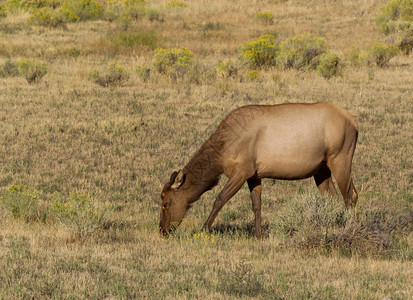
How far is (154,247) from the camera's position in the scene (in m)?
7.87

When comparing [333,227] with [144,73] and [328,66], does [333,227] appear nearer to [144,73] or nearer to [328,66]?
[144,73]

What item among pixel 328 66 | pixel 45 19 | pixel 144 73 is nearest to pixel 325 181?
pixel 144 73

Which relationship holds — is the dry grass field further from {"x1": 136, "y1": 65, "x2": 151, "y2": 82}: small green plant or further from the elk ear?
the elk ear

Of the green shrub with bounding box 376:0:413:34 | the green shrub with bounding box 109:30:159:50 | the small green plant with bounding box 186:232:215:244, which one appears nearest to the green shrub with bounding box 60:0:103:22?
the green shrub with bounding box 109:30:159:50

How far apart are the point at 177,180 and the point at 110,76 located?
39.5 feet

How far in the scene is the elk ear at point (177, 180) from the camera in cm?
855

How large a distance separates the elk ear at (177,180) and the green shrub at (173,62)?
1254 cm

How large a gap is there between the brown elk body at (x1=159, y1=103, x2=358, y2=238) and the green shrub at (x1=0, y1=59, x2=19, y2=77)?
47.0 ft

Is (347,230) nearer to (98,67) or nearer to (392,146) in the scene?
(392,146)

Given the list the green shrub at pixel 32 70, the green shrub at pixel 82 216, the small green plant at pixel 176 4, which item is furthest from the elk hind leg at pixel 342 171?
the small green plant at pixel 176 4

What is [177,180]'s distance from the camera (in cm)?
857

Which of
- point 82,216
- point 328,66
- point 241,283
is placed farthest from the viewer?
point 328,66

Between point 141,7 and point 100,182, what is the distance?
30511 millimetres

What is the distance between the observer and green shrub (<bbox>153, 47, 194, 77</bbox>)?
69.1 ft
